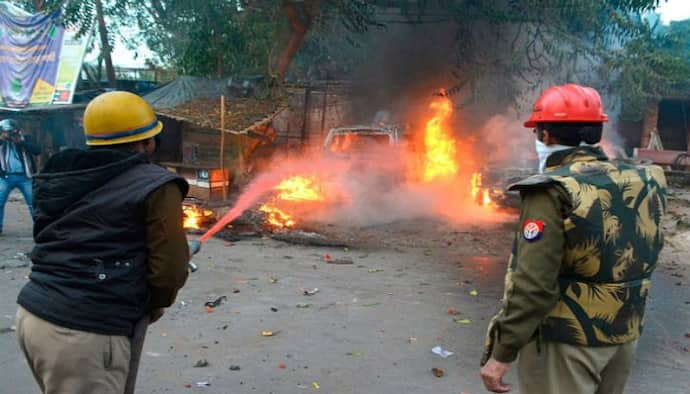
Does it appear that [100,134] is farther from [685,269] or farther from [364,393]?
[685,269]

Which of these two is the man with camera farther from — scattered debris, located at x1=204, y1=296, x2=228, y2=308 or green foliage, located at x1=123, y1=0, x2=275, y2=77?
green foliage, located at x1=123, y1=0, x2=275, y2=77

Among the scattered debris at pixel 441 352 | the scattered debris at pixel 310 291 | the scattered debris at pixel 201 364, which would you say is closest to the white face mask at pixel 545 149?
the scattered debris at pixel 441 352

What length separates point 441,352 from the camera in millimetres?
4547

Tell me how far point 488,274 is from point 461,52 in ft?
41.8

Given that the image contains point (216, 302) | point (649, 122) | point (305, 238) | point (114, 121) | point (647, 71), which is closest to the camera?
point (114, 121)

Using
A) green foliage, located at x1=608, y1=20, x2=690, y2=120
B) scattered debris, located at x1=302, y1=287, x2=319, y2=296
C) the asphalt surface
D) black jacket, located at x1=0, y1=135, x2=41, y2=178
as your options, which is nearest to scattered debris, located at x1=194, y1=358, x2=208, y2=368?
the asphalt surface

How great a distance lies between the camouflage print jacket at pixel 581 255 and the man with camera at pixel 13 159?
837 cm

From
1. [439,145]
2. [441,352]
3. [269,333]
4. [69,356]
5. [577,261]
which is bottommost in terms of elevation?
[269,333]

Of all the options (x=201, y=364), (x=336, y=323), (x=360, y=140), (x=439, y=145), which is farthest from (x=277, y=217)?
(x=439, y=145)

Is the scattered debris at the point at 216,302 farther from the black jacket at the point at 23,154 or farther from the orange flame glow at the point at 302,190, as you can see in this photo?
the orange flame glow at the point at 302,190

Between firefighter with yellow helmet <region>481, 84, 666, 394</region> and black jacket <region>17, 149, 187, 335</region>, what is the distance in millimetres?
1462

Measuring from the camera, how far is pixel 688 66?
16.2 m

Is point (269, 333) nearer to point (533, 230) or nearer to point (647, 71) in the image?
point (533, 230)

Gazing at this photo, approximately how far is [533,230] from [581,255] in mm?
208
